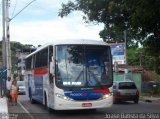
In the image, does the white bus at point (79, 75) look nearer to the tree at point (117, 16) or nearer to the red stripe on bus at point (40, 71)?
the red stripe on bus at point (40, 71)

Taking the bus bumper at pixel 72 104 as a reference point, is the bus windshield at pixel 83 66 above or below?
above

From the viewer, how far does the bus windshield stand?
757 inches

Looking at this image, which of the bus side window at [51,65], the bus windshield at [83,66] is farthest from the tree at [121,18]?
the bus side window at [51,65]

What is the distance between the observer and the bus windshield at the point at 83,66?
19.2m

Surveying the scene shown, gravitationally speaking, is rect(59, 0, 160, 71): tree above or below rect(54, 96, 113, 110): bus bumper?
above

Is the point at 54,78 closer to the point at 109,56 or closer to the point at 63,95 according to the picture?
the point at 63,95

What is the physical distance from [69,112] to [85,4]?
7.75m

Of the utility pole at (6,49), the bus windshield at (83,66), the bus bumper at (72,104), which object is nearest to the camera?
the bus bumper at (72,104)

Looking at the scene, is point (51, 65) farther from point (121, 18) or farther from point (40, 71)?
point (121, 18)

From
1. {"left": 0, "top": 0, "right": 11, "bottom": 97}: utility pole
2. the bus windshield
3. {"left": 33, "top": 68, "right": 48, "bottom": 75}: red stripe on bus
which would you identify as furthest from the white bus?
{"left": 0, "top": 0, "right": 11, "bottom": 97}: utility pole

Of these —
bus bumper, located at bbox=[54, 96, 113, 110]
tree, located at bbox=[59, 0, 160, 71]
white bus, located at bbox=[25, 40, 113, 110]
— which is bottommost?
bus bumper, located at bbox=[54, 96, 113, 110]

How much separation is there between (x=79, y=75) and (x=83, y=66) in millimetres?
470

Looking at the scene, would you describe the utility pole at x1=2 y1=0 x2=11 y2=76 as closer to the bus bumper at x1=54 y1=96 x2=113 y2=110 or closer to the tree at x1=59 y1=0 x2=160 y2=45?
the tree at x1=59 y1=0 x2=160 y2=45

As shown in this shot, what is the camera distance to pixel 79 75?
19.2 meters
